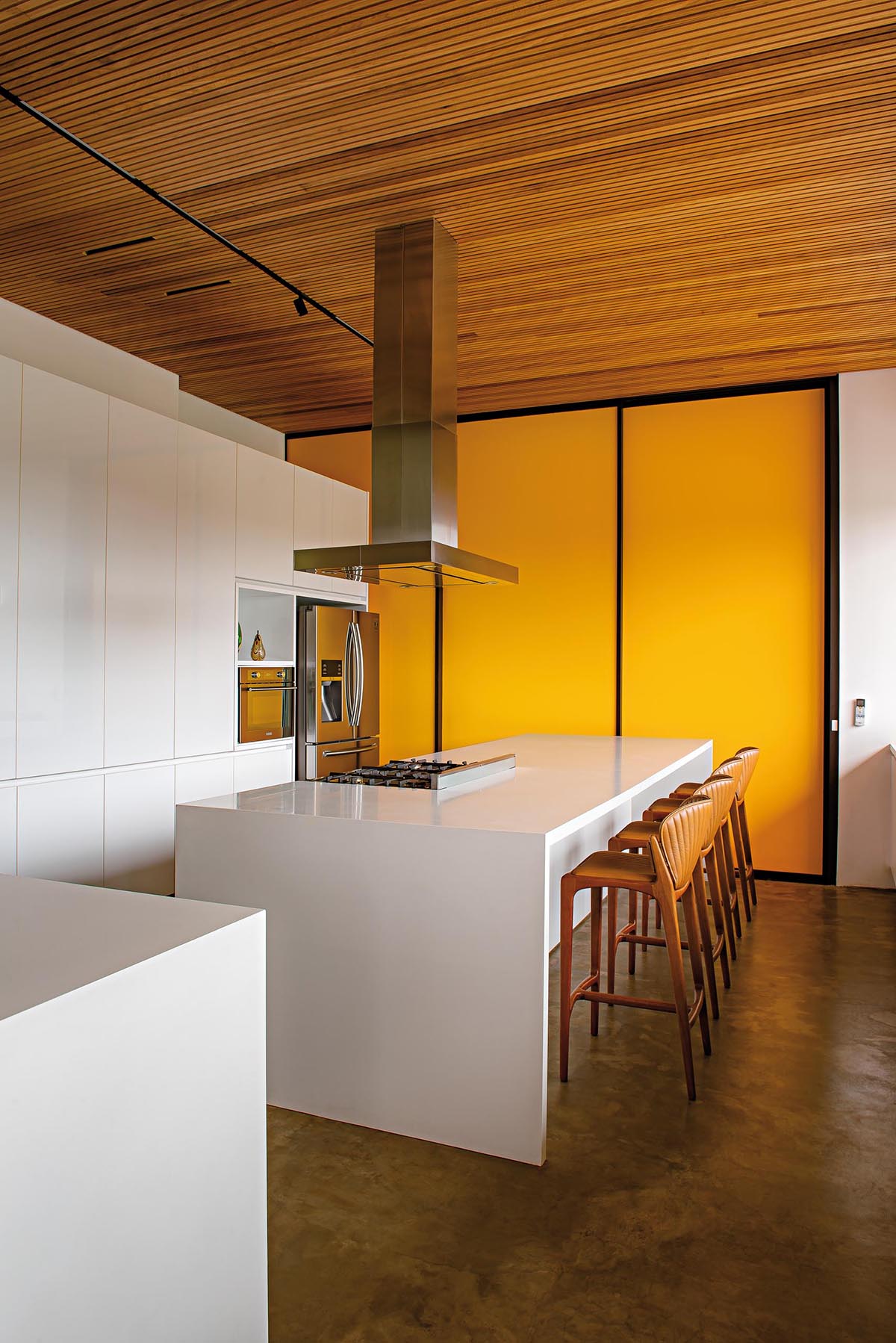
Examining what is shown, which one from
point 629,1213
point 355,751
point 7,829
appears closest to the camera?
point 629,1213

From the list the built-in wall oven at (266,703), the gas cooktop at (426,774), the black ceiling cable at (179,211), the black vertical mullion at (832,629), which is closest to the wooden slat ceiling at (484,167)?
the black ceiling cable at (179,211)

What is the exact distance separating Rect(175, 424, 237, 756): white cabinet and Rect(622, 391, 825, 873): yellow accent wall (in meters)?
2.49

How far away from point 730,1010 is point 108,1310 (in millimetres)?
2597

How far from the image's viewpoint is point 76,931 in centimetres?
127

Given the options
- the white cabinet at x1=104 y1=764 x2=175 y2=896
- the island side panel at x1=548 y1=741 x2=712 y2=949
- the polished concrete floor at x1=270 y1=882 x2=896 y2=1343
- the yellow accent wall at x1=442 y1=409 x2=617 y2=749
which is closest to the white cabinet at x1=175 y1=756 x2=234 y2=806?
the white cabinet at x1=104 y1=764 x2=175 y2=896

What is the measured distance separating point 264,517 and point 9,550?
1701 mm

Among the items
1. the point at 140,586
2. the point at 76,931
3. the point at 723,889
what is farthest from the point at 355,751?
the point at 76,931

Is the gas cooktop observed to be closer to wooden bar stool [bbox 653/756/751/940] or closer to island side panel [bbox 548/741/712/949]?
island side panel [bbox 548/741/712/949]

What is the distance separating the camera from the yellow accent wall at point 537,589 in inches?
228

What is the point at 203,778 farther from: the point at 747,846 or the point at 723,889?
the point at 747,846

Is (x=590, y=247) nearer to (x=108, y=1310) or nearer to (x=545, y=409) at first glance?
(x=545, y=409)

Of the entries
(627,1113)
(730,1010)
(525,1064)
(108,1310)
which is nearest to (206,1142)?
(108,1310)

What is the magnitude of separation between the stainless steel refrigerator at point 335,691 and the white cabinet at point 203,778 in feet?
2.09

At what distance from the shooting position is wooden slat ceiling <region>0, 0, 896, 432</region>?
245cm
